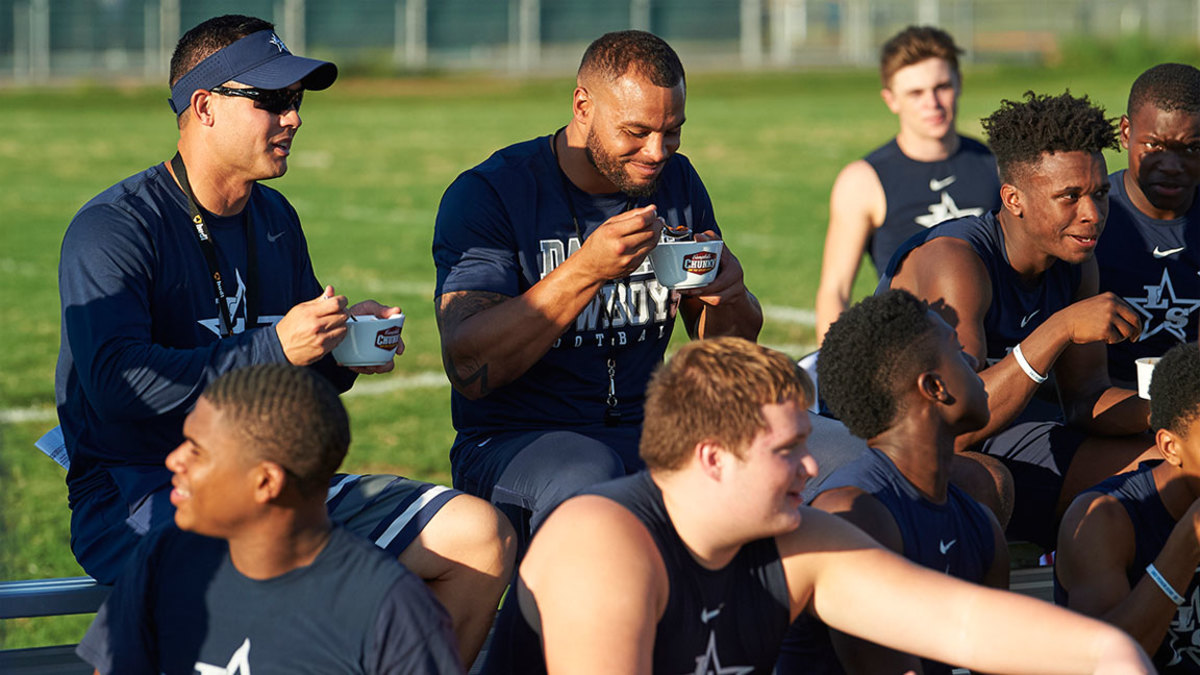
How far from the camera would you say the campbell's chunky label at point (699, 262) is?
4.46 metres

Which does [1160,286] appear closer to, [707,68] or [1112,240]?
[1112,240]


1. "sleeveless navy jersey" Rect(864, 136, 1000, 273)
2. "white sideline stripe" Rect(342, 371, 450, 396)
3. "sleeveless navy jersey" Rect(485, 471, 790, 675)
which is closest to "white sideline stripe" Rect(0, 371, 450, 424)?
"white sideline stripe" Rect(342, 371, 450, 396)

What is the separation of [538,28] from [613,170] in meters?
43.7

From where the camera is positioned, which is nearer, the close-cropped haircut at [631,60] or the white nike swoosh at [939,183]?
the close-cropped haircut at [631,60]

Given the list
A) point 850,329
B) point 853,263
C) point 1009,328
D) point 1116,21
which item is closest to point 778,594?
point 850,329

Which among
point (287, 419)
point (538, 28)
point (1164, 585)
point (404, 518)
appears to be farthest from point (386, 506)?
point (538, 28)

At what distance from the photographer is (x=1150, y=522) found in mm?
4188

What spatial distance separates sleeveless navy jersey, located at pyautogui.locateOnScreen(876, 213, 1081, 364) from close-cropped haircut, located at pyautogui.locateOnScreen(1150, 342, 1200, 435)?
882mm

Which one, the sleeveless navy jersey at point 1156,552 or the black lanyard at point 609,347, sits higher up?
the black lanyard at point 609,347

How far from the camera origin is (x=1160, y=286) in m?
5.71

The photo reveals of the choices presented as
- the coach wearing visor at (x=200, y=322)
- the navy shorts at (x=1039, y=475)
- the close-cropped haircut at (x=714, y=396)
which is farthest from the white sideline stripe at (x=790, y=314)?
the close-cropped haircut at (x=714, y=396)

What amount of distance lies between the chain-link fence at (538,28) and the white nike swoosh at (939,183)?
119 ft

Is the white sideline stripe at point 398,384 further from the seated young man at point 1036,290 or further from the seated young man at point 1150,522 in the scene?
the seated young man at point 1150,522

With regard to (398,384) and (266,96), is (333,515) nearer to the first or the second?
(266,96)
